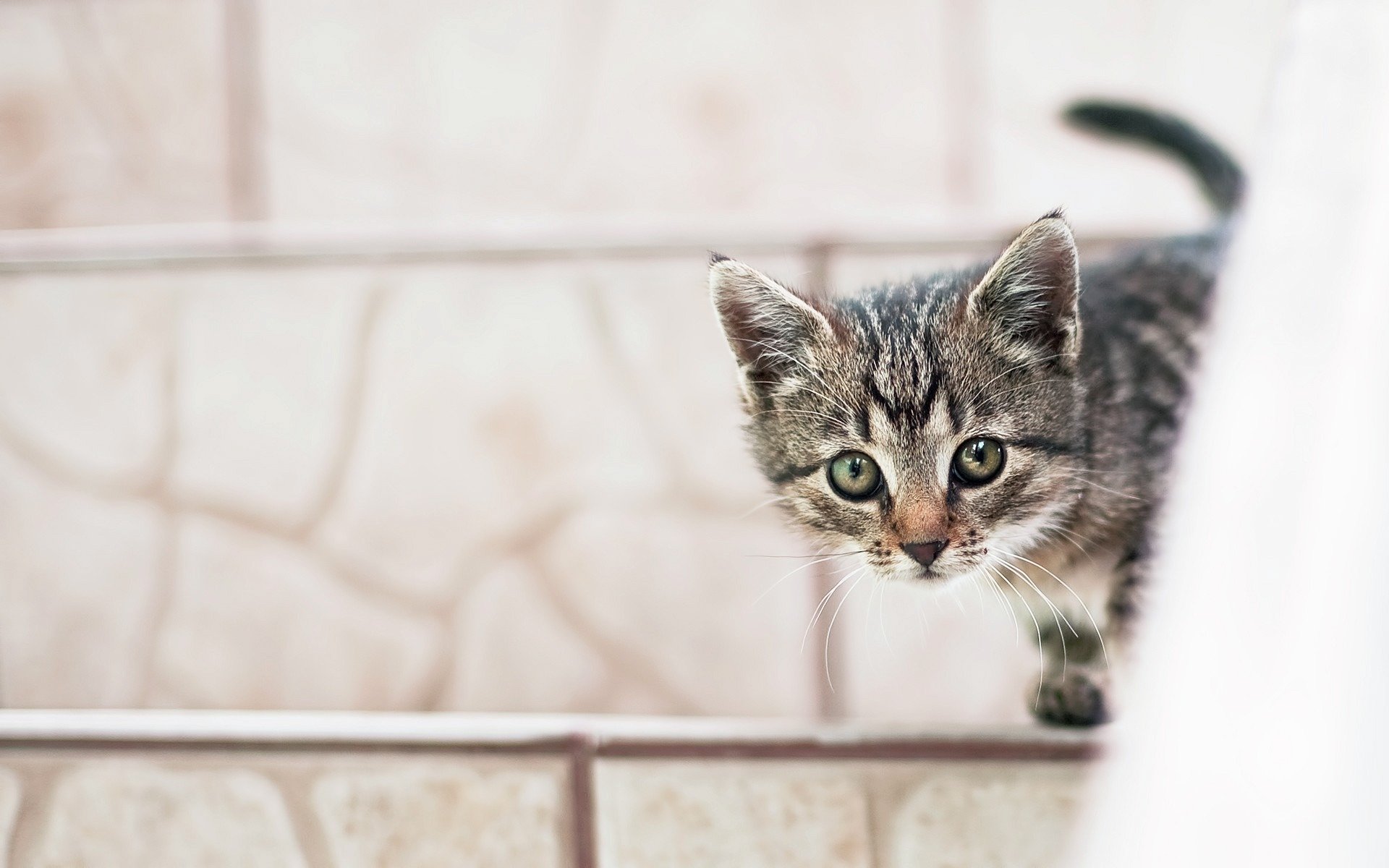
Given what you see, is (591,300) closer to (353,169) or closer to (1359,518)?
(353,169)

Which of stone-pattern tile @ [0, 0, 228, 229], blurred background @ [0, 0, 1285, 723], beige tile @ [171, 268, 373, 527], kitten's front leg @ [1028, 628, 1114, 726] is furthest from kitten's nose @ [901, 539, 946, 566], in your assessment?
stone-pattern tile @ [0, 0, 228, 229]

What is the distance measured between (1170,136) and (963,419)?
55 centimetres

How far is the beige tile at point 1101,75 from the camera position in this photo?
1.20 meters

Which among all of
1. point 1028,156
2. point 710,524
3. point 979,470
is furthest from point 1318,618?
point 1028,156

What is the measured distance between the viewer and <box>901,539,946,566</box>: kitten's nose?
0.52 meters

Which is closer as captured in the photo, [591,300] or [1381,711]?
[1381,711]

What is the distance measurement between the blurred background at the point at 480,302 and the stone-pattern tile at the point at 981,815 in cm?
32

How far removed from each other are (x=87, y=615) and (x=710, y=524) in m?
0.79

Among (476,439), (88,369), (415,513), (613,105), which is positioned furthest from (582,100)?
(88,369)

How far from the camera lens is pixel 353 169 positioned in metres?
1.23

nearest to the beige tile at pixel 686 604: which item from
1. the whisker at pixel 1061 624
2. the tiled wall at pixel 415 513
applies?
the tiled wall at pixel 415 513

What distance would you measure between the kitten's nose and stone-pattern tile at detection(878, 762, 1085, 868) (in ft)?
0.74

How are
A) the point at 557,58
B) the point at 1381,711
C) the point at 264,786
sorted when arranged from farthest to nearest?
1. the point at 557,58
2. the point at 264,786
3. the point at 1381,711

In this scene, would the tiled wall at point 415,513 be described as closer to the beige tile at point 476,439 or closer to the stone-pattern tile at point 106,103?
the beige tile at point 476,439
